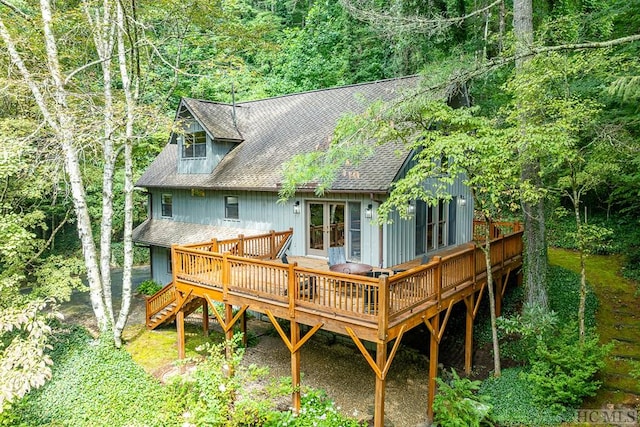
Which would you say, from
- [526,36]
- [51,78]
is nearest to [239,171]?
[51,78]

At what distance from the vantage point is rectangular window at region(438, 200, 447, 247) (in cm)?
1242

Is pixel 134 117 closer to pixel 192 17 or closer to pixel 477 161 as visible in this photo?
pixel 192 17

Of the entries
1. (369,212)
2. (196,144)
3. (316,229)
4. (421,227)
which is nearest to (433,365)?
(369,212)

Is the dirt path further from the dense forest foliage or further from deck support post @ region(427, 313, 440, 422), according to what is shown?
deck support post @ region(427, 313, 440, 422)

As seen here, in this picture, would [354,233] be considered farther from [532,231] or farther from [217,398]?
[217,398]

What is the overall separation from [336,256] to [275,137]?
6.24 m

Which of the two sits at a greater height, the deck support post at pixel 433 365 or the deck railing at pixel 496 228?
the deck railing at pixel 496 228

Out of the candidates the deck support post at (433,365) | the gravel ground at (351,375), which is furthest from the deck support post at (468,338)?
the deck support post at (433,365)

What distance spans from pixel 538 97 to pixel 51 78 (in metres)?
11.9

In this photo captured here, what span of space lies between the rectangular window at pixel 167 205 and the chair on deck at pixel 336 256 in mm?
9289

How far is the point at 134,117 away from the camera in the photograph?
1046 cm

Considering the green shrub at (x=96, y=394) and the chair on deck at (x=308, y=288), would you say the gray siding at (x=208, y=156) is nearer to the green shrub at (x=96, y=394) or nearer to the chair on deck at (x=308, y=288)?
the green shrub at (x=96, y=394)

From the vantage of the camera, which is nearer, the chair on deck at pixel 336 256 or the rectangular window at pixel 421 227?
the chair on deck at pixel 336 256

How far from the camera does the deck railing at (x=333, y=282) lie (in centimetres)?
688
